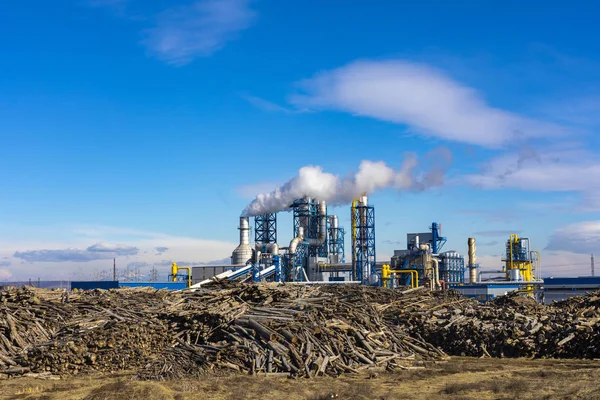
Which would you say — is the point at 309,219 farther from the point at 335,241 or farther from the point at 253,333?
the point at 253,333

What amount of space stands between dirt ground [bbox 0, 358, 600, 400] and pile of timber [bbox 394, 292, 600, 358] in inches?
74.8

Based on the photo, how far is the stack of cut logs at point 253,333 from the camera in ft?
58.5

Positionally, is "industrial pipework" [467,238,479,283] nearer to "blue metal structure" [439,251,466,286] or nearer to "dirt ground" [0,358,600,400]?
"blue metal structure" [439,251,466,286]

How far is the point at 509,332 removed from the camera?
21.1 metres

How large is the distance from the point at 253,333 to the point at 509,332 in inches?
380

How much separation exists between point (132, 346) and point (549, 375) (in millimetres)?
13029

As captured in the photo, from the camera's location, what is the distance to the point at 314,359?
707 inches

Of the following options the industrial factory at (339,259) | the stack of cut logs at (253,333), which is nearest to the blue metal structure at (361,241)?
the industrial factory at (339,259)

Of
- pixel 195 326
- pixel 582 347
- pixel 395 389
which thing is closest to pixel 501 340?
pixel 582 347

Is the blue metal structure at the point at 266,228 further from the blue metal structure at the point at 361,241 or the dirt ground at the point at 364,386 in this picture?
Result: the dirt ground at the point at 364,386

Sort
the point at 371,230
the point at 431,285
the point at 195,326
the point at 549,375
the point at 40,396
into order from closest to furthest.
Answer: the point at 40,396
the point at 549,375
the point at 195,326
the point at 431,285
the point at 371,230

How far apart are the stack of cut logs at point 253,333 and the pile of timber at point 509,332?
4 cm

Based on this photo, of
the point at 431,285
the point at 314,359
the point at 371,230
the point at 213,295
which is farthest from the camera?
the point at 371,230

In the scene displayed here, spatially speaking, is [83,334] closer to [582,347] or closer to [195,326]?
[195,326]
